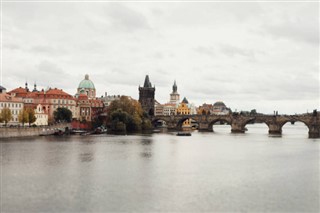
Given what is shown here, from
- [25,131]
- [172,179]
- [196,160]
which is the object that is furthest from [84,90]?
[172,179]

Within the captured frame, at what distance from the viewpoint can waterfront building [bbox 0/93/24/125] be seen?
347ft

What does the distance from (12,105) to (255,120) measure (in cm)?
6417

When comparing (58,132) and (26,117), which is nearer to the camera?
(26,117)

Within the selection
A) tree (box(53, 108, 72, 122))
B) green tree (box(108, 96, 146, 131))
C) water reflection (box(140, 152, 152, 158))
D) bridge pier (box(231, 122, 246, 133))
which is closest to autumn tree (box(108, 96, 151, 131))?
green tree (box(108, 96, 146, 131))

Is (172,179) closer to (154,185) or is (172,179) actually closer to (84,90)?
(154,185)

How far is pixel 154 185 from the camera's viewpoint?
34.8 meters

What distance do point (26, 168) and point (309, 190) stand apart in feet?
83.4

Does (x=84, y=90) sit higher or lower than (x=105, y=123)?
higher

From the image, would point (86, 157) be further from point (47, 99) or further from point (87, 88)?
point (87, 88)

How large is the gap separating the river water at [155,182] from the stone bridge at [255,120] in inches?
2172

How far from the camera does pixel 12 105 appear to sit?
109m

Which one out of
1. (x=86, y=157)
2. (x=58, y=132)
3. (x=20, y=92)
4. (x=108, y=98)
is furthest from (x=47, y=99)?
(x=86, y=157)

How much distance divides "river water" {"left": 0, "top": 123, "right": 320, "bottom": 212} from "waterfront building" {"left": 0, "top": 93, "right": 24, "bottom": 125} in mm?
53744

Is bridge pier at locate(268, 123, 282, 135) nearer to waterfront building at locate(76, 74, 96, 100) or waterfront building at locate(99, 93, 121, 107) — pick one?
waterfront building at locate(76, 74, 96, 100)
